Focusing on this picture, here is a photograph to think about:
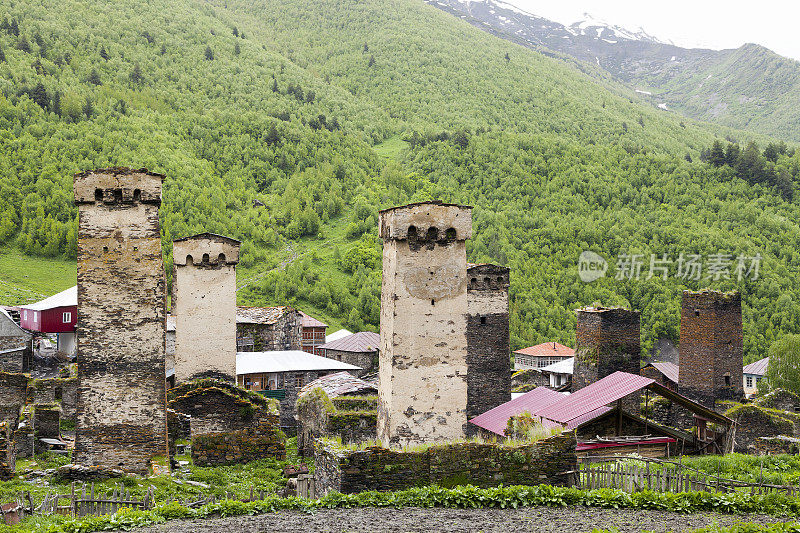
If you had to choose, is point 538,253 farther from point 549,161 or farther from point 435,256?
point 435,256

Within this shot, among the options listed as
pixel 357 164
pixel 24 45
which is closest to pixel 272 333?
pixel 357 164

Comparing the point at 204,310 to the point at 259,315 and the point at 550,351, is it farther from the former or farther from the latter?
the point at 550,351

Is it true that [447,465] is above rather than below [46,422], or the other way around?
above

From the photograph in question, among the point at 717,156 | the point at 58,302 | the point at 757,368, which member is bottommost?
the point at 757,368

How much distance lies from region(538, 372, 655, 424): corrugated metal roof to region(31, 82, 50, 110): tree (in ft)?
302

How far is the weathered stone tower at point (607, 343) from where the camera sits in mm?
25094

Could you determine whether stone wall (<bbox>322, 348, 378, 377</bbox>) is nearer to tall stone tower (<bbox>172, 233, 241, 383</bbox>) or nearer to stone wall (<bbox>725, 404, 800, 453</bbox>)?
tall stone tower (<bbox>172, 233, 241, 383</bbox>)

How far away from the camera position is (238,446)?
67.9ft

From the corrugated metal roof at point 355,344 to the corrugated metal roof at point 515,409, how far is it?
25922 mm

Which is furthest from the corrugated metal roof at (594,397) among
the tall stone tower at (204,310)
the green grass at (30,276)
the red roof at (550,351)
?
the green grass at (30,276)

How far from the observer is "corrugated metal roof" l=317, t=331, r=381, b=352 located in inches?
1893

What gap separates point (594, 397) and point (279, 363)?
56.6ft

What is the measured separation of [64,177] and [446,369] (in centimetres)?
7718

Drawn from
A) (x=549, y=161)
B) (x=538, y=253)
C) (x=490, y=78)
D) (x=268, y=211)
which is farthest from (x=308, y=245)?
(x=490, y=78)
